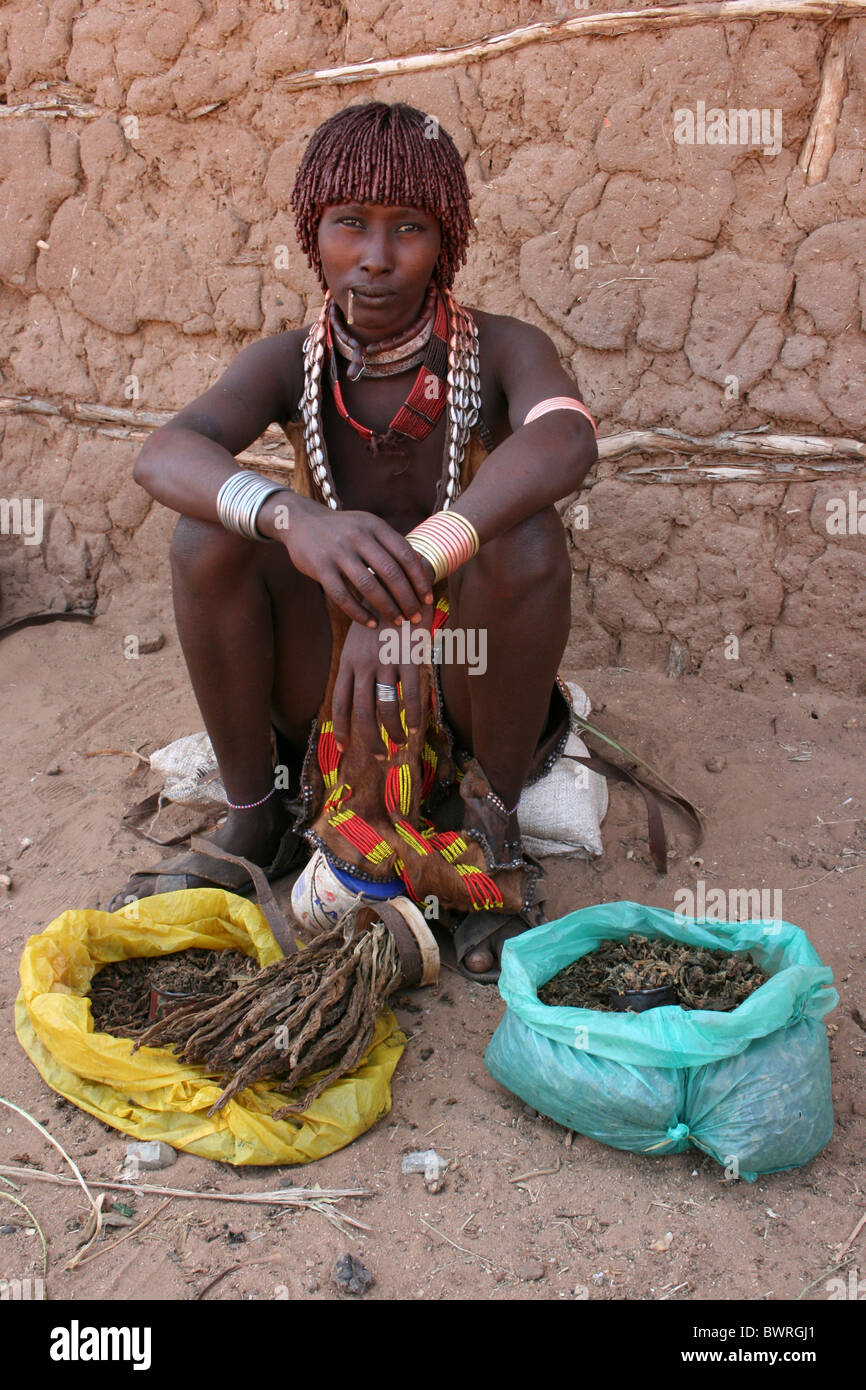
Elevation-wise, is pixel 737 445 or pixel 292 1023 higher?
pixel 737 445

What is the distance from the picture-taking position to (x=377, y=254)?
7.01 feet

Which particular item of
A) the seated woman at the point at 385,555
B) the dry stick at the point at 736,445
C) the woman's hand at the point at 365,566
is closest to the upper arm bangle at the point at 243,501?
the seated woman at the point at 385,555

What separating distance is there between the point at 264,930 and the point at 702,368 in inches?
73.8

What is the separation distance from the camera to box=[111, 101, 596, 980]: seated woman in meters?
2.00

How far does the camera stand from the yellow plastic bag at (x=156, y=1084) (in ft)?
6.09

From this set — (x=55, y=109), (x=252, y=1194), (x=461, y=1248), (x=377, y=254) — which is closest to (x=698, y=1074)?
(x=461, y=1248)

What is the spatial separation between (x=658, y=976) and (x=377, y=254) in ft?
4.88

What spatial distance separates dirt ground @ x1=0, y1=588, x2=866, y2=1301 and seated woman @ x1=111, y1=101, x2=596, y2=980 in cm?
31

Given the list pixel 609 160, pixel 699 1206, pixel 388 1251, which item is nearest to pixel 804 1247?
pixel 699 1206

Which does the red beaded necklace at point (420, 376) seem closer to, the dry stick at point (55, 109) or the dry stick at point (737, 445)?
the dry stick at point (737, 445)

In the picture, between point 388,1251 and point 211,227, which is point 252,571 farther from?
point 211,227

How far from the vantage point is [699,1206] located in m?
1.73

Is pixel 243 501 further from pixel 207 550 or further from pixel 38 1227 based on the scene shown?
pixel 38 1227

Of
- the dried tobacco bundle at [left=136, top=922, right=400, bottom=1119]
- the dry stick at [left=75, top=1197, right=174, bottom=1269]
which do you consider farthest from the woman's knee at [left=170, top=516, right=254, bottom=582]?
the dry stick at [left=75, top=1197, right=174, bottom=1269]
